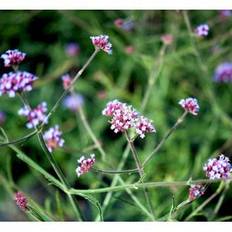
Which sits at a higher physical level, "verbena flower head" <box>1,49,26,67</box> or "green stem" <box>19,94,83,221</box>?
"verbena flower head" <box>1,49,26,67</box>

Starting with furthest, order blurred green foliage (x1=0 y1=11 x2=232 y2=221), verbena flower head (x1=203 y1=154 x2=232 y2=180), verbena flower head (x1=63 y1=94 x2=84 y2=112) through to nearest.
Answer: verbena flower head (x1=63 y1=94 x2=84 y2=112)
blurred green foliage (x1=0 y1=11 x2=232 y2=221)
verbena flower head (x1=203 y1=154 x2=232 y2=180)

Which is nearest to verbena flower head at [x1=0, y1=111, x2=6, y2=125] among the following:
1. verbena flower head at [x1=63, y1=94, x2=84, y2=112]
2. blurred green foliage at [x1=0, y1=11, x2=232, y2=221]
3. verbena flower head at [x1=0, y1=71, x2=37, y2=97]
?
blurred green foliage at [x1=0, y1=11, x2=232, y2=221]

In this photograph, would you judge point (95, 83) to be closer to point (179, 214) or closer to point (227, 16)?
point (227, 16)

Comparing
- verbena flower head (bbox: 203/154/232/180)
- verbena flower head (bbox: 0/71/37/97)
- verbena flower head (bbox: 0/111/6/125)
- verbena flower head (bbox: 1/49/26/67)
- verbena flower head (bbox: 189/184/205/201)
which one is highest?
verbena flower head (bbox: 0/111/6/125)

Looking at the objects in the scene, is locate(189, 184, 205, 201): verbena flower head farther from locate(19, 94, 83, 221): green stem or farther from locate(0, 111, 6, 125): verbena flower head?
locate(0, 111, 6, 125): verbena flower head

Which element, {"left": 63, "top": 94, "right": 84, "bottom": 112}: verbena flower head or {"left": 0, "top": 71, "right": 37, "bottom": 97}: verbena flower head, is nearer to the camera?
{"left": 0, "top": 71, "right": 37, "bottom": 97}: verbena flower head
